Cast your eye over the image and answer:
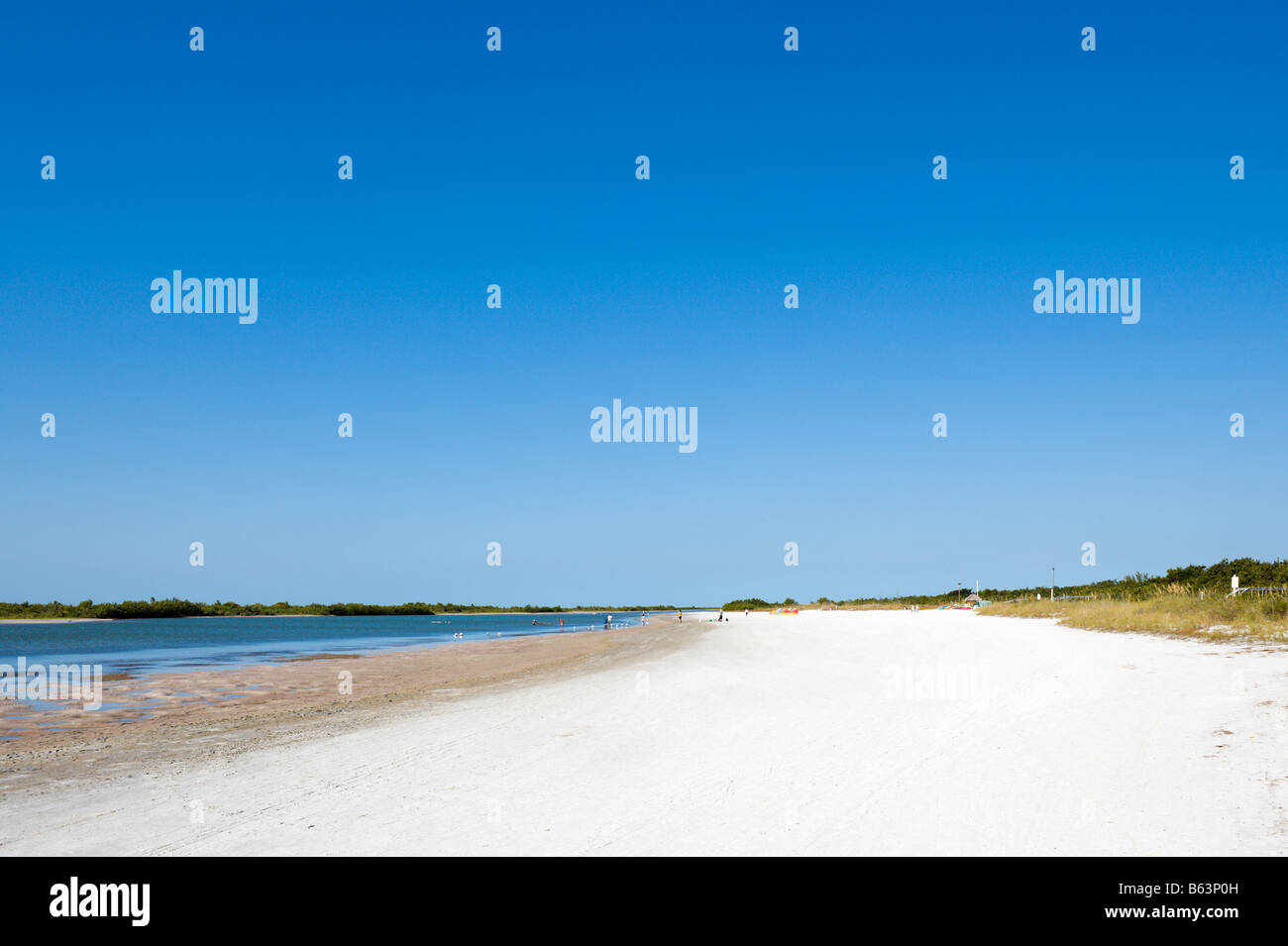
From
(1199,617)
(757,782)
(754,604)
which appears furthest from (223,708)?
(754,604)

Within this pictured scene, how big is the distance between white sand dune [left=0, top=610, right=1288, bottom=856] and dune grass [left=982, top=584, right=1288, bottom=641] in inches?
388

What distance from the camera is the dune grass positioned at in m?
22.3

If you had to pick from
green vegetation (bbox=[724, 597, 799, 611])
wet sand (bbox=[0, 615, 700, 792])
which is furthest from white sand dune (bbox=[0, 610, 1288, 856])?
green vegetation (bbox=[724, 597, 799, 611])

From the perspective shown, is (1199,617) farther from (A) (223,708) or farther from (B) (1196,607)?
(A) (223,708)

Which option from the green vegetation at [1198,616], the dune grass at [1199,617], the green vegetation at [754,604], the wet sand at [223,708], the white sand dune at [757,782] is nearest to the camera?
the white sand dune at [757,782]

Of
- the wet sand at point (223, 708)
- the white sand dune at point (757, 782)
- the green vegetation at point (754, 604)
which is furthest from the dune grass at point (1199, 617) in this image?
the green vegetation at point (754, 604)

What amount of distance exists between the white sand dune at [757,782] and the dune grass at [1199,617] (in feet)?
32.3

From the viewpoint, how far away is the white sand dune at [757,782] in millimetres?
6102

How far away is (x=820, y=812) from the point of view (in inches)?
266

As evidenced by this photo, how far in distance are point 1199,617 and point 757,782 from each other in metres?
26.2

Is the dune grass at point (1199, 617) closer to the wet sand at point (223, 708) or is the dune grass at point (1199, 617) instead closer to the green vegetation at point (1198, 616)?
the green vegetation at point (1198, 616)
